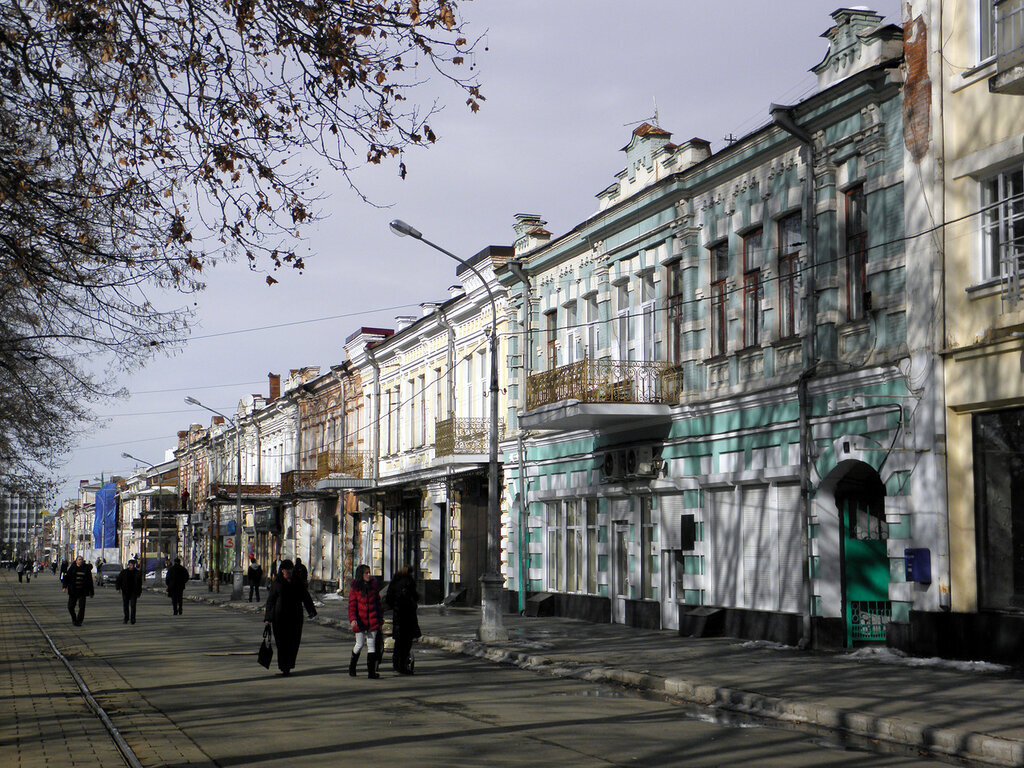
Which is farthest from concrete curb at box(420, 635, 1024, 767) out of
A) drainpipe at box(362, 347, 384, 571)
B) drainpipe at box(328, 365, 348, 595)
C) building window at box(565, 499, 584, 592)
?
drainpipe at box(328, 365, 348, 595)

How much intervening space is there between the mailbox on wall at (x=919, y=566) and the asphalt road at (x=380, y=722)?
4.63 metres

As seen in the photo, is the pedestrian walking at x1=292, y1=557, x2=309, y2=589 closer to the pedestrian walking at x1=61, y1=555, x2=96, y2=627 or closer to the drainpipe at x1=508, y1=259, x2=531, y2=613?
the pedestrian walking at x1=61, y1=555, x2=96, y2=627

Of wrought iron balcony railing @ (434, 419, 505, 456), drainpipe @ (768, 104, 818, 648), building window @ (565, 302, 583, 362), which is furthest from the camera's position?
wrought iron balcony railing @ (434, 419, 505, 456)

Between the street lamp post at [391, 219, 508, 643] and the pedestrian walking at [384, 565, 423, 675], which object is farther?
the street lamp post at [391, 219, 508, 643]

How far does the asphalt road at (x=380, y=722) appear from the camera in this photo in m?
10.4

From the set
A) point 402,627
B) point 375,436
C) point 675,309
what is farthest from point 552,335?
point 375,436

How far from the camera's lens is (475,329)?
120 feet

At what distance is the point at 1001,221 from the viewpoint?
1678cm

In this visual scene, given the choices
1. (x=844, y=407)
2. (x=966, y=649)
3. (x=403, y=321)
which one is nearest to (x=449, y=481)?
(x=403, y=321)

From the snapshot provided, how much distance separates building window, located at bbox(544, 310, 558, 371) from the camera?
31.3 metres

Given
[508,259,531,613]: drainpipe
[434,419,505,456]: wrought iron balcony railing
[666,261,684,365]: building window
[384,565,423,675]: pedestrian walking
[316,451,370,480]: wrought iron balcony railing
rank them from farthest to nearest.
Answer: [316,451,370,480]: wrought iron balcony railing < [434,419,505,456]: wrought iron balcony railing < [508,259,531,613]: drainpipe < [666,261,684,365]: building window < [384,565,423,675]: pedestrian walking

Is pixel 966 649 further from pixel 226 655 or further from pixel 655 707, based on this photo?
pixel 226 655

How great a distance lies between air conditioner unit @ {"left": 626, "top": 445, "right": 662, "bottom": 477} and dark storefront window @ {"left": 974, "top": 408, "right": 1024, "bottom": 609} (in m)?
9.30

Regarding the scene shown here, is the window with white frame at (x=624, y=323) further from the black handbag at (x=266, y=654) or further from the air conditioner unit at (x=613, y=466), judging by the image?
the black handbag at (x=266, y=654)
